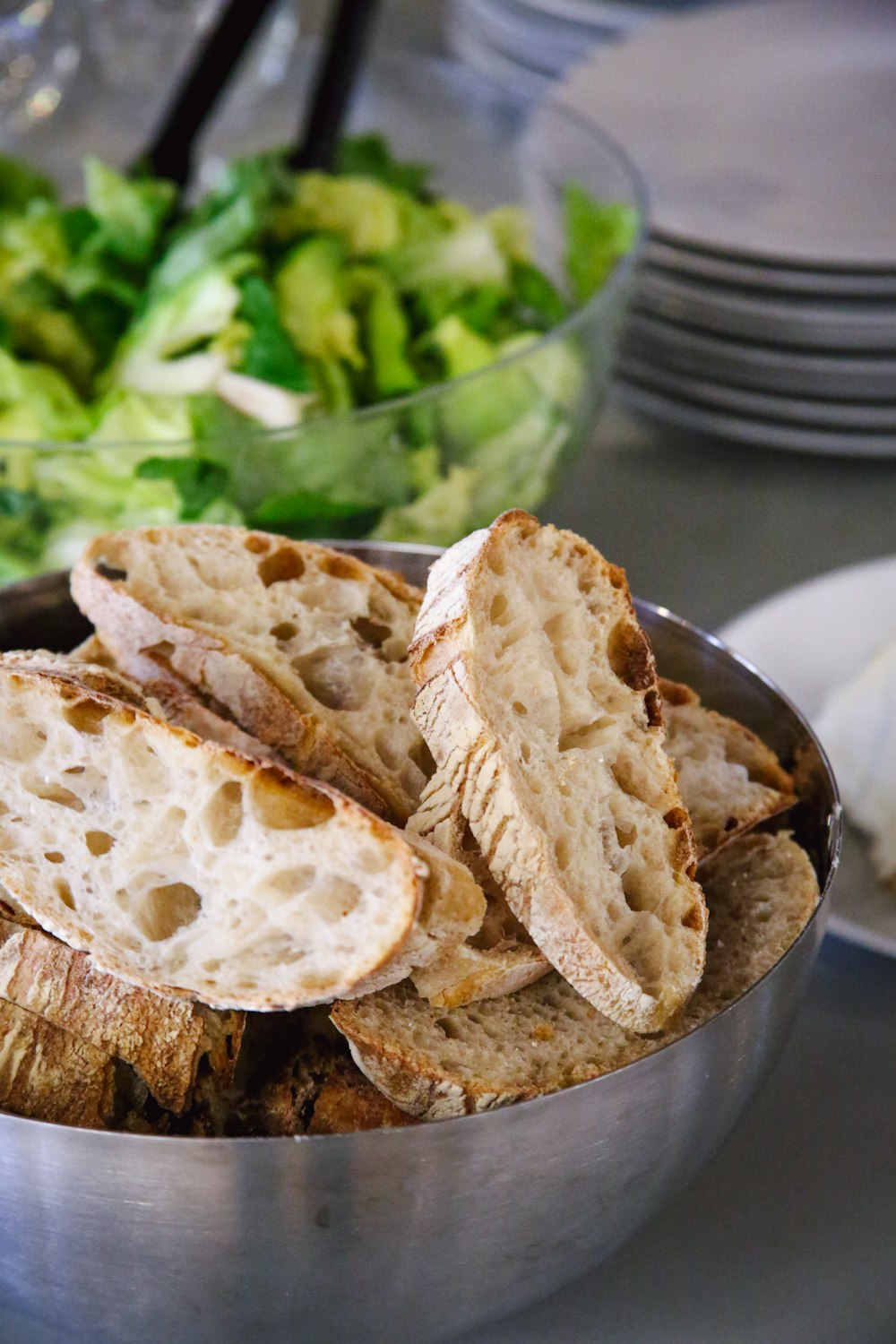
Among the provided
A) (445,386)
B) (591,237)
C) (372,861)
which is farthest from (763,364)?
(372,861)

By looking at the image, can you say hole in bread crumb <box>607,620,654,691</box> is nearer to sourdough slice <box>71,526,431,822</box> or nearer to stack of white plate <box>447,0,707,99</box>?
sourdough slice <box>71,526,431,822</box>

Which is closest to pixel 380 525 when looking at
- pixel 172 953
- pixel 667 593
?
pixel 667 593

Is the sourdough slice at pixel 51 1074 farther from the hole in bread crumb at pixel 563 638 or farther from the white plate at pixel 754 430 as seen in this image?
the white plate at pixel 754 430

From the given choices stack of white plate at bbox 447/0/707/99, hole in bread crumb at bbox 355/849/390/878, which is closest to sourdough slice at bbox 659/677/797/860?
hole in bread crumb at bbox 355/849/390/878

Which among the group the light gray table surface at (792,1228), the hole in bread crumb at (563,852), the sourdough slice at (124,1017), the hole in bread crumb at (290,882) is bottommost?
the light gray table surface at (792,1228)

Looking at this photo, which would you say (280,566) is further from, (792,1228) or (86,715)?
(792,1228)

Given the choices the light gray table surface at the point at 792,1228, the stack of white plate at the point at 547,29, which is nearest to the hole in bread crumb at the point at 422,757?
the light gray table surface at the point at 792,1228

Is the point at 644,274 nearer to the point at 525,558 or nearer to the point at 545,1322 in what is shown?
the point at 525,558
